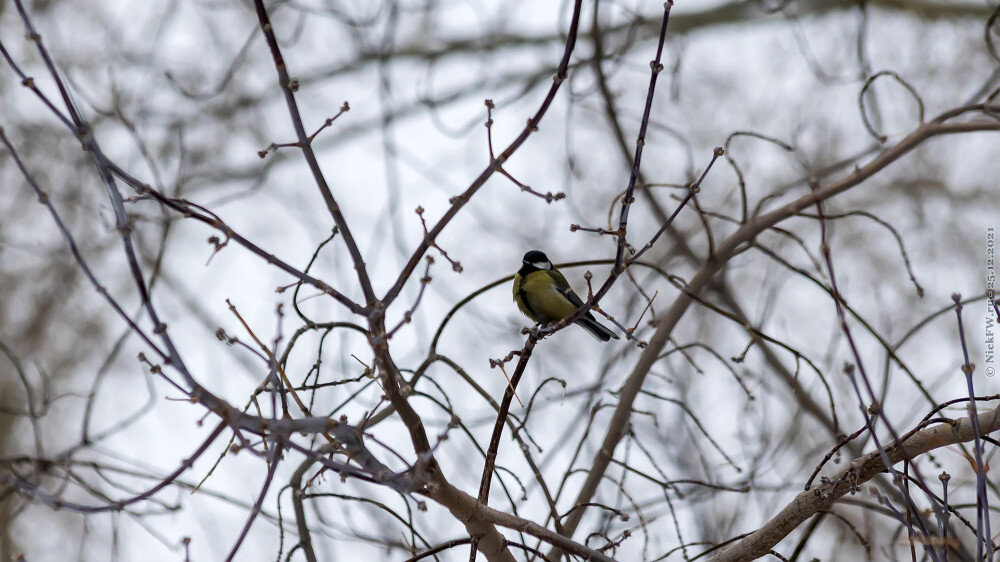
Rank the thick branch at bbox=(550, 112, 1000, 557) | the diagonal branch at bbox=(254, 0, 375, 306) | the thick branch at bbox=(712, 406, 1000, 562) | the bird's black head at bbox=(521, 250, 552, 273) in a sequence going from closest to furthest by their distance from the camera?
the diagonal branch at bbox=(254, 0, 375, 306), the thick branch at bbox=(712, 406, 1000, 562), the thick branch at bbox=(550, 112, 1000, 557), the bird's black head at bbox=(521, 250, 552, 273)

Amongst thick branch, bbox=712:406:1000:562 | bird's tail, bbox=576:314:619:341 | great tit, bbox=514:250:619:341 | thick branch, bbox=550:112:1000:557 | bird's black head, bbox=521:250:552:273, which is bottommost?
thick branch, bbox=712:406:1000:562

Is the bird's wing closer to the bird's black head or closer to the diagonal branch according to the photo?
the bird's black head

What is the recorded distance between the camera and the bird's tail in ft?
13.7

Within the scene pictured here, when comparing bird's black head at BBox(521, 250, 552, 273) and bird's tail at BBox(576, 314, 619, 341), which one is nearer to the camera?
bird's tail at BBox(576, 314, 619, 341)

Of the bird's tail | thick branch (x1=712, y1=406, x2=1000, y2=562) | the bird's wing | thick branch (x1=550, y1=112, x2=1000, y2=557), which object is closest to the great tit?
the bird's wing

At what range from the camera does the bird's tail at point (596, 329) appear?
4.18 meters

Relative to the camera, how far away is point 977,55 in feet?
28.4

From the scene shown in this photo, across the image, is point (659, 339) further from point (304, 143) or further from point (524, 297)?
point (304, 143)

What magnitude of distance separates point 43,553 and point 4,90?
477cm

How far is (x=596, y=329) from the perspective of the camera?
4.25 m

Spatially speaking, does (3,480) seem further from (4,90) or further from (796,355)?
(4,90)

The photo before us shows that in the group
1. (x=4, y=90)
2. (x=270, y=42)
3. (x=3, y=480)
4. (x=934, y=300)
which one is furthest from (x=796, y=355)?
(x=4, y=90)

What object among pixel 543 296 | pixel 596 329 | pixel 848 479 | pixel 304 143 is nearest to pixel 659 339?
pixel 596 329

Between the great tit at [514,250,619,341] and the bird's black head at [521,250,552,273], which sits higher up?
the bird's black head at [521,250,552,273]
